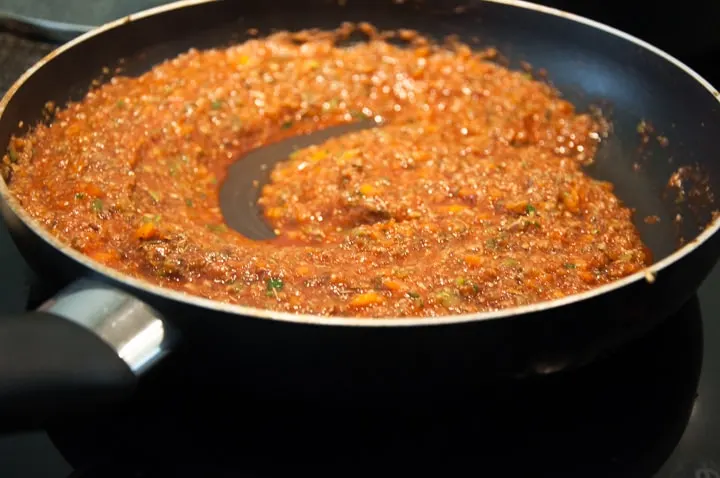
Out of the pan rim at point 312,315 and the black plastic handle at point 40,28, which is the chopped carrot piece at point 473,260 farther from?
the black plastic handle at point 40,28

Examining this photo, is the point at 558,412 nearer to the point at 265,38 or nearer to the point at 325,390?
the point at 325,390

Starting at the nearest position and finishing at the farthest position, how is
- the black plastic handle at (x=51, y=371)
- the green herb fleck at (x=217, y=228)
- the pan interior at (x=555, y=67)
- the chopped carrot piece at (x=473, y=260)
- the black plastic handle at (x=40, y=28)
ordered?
the black plastic handle at (x=51, y=371) < the chopped carrot piece at (x=473, y=260) < the green herb fleck at (x=217, y=228) < the pan interior at (x=555, y=67) < the black plastic handle at (x=40, y=28)

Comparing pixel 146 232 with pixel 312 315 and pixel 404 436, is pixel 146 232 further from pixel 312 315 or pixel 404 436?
pixel 404 436

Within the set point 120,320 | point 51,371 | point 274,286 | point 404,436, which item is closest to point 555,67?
point 274,286

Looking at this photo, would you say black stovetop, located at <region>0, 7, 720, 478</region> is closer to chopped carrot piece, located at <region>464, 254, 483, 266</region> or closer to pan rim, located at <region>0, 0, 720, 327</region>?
pan rim, located at <region>0, 0, 720, 327</region>

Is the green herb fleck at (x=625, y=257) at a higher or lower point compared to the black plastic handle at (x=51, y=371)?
lower

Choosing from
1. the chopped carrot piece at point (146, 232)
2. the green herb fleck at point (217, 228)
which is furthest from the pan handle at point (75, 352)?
the green herb fleck at point (217, 228)

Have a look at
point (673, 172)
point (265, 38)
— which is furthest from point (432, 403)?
point (265, 38)
